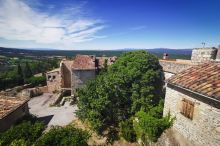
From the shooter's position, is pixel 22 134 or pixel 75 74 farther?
pixel 75 74

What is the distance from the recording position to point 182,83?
36.8 ft

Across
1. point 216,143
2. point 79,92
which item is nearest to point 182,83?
point 216,143

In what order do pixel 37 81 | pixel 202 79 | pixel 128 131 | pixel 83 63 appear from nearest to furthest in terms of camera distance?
pixel 202 79 < pixel 128 131 < pixel 83 63 < pixel 37 81

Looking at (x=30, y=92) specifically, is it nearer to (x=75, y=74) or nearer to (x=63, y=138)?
(x=75, y=74)

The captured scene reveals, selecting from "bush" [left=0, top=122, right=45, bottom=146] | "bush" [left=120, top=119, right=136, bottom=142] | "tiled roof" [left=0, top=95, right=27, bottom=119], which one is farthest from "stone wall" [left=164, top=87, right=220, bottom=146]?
"tiled roof" [left=0, top=95, right=27, bottom=119]

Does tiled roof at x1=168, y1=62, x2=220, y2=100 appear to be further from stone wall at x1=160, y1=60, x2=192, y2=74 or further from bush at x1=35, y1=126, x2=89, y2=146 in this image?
bush at x1=35, y1=126, x2=89, y2=146

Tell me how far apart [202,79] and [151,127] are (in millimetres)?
5992

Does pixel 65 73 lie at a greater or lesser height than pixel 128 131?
greater

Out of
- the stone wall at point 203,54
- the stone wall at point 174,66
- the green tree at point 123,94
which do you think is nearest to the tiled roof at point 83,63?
the green tree at point 123,94

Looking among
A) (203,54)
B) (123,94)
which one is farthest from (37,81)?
(203,54)

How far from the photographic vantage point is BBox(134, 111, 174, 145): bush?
1320 cm

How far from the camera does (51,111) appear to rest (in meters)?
25.9

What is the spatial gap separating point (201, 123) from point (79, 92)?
1367cm

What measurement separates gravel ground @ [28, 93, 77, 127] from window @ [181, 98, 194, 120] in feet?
52.4
